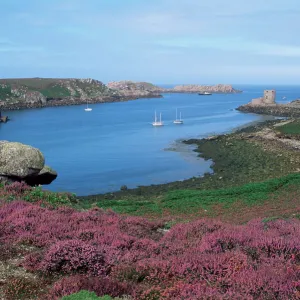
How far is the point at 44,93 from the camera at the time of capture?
547ft

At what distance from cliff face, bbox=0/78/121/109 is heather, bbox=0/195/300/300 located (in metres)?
132

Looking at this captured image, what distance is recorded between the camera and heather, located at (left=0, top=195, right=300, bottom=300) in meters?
5.48

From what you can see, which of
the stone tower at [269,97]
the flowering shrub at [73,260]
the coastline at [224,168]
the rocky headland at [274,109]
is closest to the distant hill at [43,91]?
the rocky headland at [274,109]

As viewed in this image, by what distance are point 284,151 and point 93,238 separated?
39.5m

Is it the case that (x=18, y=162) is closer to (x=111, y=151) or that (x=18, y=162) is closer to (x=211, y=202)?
(x=211, y=202)

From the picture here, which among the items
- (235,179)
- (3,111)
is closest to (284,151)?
(235,179)

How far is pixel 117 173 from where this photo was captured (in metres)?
39.6

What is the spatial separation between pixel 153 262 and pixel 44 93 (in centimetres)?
16872

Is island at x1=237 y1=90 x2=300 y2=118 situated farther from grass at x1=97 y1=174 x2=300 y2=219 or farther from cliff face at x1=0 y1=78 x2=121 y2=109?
cliff face at x1=0 y1=78 x2=121 y2=109

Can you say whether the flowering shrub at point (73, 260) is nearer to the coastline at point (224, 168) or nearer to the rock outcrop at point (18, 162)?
the rock outcrop at point (18, 162)

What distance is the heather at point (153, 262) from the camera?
5.48m

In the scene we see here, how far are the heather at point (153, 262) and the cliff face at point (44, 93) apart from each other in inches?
5187

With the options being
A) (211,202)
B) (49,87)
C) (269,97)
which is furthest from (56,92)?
(211,202)

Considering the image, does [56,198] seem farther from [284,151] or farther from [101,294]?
[284,151]
